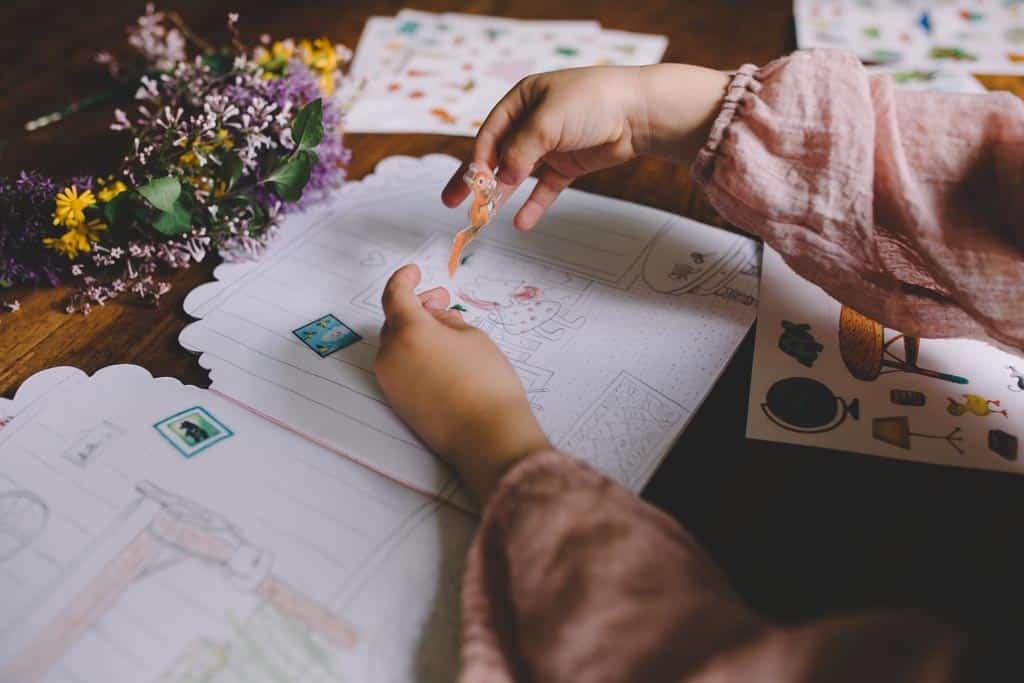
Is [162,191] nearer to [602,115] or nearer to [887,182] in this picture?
[602,115]

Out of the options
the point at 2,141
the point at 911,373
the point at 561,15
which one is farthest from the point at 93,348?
the point at 561,15

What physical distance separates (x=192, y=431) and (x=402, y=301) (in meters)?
0.19

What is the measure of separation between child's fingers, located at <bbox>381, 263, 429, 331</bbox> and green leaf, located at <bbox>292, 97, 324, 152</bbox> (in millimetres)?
211

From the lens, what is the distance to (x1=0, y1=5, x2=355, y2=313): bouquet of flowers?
0.67m

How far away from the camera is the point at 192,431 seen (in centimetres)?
55

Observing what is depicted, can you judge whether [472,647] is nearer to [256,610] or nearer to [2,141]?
[256,610]

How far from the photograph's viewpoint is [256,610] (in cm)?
45

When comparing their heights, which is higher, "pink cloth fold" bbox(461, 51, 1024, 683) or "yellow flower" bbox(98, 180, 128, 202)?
"yellow flower" bbox(98, 180, 128, 202)

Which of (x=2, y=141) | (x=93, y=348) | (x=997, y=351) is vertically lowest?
(x=997, y=351)

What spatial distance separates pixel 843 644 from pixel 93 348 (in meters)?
0.60

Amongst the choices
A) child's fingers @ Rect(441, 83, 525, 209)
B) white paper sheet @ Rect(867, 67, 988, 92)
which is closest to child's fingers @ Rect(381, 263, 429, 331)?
child's fingers @ Rect(441, 83, 525, 209)

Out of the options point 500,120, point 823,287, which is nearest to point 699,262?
point 823,287

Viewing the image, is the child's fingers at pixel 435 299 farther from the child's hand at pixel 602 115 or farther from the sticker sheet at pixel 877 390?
the sticker sheet at pixel 877 390

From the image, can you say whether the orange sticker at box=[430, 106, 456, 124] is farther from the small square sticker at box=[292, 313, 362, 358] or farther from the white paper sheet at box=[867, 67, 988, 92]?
the white paper sheet at box=[867, 67, 988, 92]
